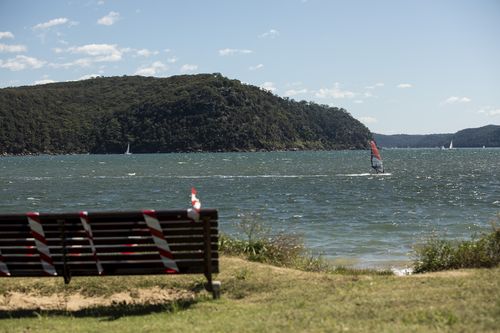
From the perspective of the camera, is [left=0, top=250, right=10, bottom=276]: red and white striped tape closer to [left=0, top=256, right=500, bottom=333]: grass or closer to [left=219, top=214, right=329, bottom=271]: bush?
[left=0, top=256, right=500, bottom=333]: grass

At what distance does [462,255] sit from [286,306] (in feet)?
13.6

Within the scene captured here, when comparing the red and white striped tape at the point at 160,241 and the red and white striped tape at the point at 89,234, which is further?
the red and white striped tape at the point at 89,234

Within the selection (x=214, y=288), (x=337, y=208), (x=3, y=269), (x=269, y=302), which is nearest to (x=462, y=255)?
(x=269, y=302)

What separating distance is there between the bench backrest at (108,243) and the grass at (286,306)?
522 millimetres

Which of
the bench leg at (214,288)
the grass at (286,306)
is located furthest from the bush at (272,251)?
the bench leg at (214,288)

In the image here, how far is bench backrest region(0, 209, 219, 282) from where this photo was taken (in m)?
7.75

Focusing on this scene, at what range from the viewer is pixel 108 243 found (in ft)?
25.8

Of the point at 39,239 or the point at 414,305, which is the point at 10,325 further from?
the point at 414,305

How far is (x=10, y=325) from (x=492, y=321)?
208 inches

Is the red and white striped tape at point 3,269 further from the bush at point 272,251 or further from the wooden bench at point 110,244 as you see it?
the bush at point 272,251

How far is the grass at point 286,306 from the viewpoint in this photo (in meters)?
6.14

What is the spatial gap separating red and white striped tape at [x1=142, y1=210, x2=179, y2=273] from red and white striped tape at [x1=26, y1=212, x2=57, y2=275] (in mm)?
1414

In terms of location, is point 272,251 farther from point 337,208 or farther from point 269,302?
point 337,208

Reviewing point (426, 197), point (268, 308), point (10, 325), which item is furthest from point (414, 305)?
point (426, 197)
